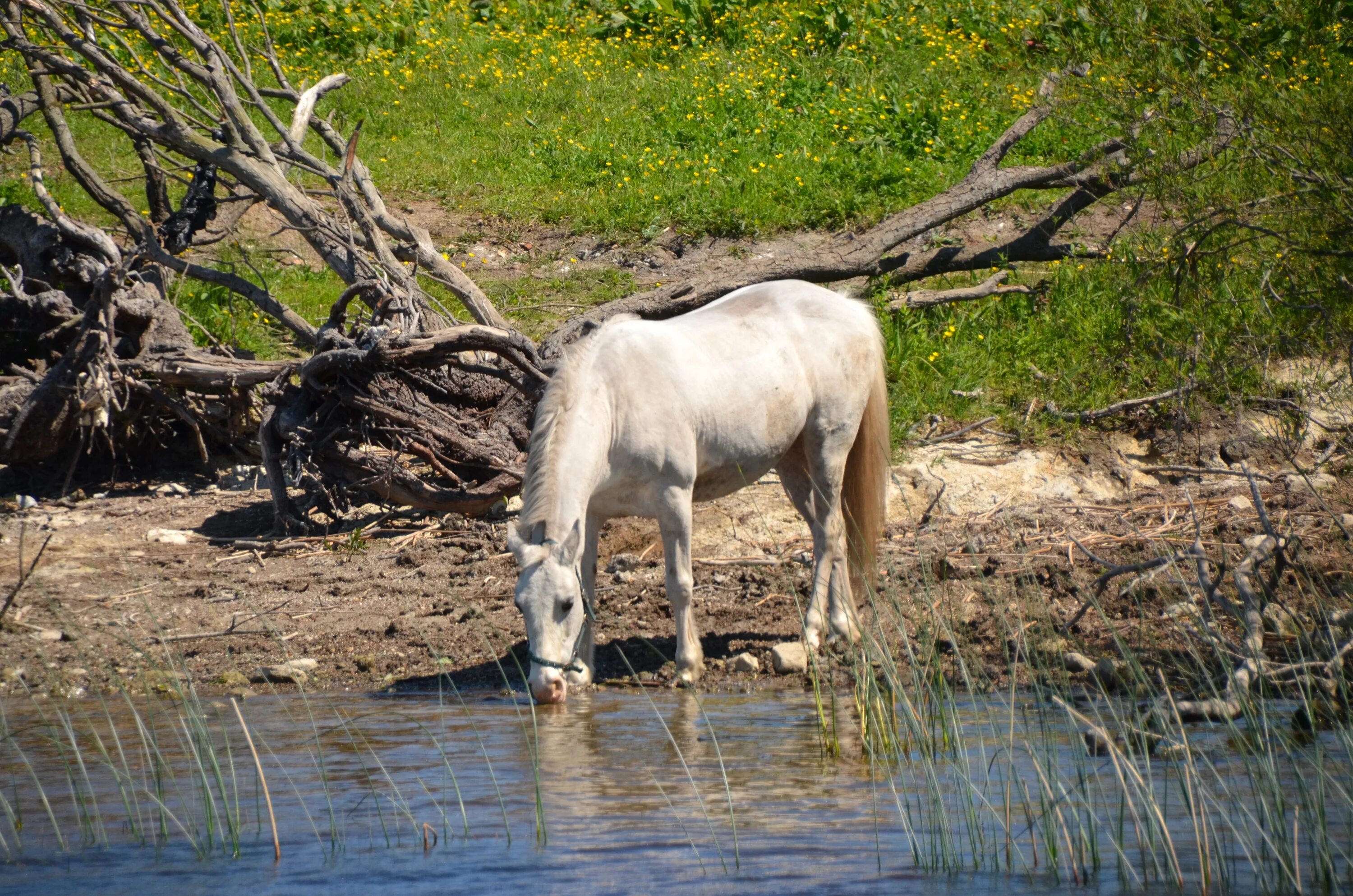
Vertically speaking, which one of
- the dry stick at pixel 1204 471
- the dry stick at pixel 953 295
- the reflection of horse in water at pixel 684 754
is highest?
the dry stick at pixel 953 295

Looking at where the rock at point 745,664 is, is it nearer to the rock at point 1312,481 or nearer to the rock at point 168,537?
the rock at point 1312,481

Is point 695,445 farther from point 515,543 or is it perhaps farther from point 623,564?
point 623,564

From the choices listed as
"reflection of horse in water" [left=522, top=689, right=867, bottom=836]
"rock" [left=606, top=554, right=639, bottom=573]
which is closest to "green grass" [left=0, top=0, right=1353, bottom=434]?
"rock" [left=606, top=554, right=639, bottom=573]

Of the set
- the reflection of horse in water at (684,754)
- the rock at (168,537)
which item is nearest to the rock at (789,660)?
the reflection of horse in water at (684,754)

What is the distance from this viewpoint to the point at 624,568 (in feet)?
25.9

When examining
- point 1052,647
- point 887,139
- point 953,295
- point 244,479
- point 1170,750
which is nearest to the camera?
point 1170,750

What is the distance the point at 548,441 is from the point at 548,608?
774 mm

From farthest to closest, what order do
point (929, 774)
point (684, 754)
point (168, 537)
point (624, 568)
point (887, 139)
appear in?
point (887, 139)
point (168, 537)
point (624, 568)
point (684, 754)
point (929, 774)

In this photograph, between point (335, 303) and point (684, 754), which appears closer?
point (684, 754)

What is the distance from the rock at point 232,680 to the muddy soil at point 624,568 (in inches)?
0.6

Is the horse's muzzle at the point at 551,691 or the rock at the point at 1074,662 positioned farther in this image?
the rock at the point at 1074,662

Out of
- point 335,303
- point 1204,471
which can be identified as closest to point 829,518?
point 1204,471

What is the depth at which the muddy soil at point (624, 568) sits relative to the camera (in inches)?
259

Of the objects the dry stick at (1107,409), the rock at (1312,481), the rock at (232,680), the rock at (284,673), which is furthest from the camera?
the dry stick at (1107,409)
